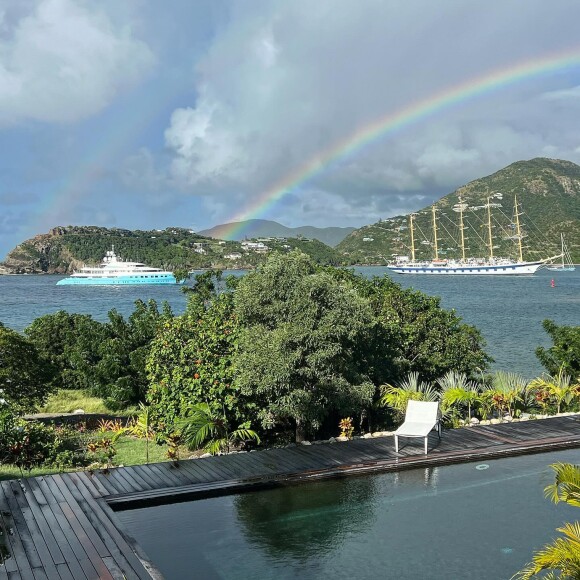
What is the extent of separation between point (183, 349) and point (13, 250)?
177 metres

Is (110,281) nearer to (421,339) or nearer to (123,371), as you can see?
(123,371)

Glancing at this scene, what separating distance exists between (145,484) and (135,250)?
14969 cm

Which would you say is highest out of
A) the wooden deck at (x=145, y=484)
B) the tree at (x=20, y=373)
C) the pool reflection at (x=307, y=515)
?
the tree at (x=20, y=373)

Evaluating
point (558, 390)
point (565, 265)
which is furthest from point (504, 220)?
point (558, 390)

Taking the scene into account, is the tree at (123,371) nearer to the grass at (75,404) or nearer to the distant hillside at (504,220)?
the grass at (75,404)

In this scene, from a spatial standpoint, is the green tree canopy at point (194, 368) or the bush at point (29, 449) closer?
the bush at point (29, 449)

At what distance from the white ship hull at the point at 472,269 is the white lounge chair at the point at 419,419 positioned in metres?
122

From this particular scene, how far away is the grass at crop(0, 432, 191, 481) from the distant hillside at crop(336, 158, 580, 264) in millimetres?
132656

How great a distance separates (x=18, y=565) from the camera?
648cm

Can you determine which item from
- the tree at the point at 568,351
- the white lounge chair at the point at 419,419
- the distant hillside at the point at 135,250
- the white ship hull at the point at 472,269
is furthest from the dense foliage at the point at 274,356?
the distant hillside at the point at 135,250

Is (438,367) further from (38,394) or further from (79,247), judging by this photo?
(79,247)

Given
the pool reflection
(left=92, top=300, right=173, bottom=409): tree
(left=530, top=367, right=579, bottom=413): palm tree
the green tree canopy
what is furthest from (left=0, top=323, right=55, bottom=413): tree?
(left=530, top=367, right=579, bottom=413): palm tree

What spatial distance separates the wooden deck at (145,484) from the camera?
6688 millimetres

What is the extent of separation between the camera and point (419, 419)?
36.3 feet
